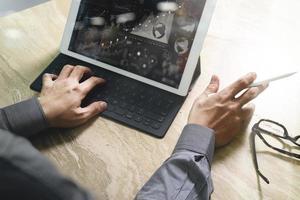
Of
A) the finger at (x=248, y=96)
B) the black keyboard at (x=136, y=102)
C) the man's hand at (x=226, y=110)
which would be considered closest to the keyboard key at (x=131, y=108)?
the black keyboard at (x=136, y=102)

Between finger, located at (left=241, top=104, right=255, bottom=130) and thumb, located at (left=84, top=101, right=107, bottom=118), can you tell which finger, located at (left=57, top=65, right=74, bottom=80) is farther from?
finger, located at (left=241, top=104, right=255, bottom=130)

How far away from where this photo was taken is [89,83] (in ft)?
2.92

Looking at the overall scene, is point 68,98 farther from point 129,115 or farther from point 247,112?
point 247,112

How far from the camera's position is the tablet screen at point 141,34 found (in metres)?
0.87

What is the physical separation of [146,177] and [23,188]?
0.49 m

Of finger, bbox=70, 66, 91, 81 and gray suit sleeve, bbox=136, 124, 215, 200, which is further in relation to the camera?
finger, bbox=70, 66, 91, 81

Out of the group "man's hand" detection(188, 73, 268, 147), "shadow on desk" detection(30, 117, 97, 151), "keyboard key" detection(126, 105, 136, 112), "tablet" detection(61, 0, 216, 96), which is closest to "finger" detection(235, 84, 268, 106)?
"man's hand" detection(188, 73, 268, 147)

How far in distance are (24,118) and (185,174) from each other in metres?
0.35

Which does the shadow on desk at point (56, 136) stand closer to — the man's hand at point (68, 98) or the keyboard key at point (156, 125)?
the man's hand at point (68, 98)

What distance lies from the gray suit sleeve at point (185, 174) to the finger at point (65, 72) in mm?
335

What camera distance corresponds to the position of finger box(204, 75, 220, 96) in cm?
88

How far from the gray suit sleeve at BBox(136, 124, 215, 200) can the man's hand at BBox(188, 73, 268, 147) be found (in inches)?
1.8

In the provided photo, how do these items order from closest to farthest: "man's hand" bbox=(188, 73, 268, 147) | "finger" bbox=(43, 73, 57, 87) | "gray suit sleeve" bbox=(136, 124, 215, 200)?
"gray suit sleeve" bbox=(136, 124, 215, 200) → "man's hand" bbox=(188, 73, 268, 147) → "finger" bbox=(43, 73, 57, 87)

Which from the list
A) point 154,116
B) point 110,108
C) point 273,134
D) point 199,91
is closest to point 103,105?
point 110,108
